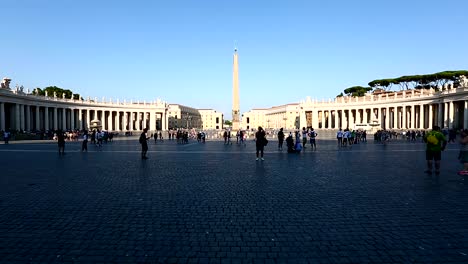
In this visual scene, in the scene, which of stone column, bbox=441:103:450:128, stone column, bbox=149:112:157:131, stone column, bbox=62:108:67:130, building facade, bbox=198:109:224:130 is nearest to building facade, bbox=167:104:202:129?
building facade, bbox=198:109:224:130

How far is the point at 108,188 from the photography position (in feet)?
29.6

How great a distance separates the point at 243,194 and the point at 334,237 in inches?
133

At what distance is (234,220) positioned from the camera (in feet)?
19.9

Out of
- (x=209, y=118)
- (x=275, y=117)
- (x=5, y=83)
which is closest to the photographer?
(x=5, y=83)

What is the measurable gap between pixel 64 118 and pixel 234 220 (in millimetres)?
76352

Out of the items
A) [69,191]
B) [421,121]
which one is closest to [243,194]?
[69,191]

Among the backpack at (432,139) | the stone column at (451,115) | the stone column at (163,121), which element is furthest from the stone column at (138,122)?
the backpack at (432,139)

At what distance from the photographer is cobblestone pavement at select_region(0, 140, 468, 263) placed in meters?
4.55

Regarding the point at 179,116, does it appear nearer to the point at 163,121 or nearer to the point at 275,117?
the point at 163,121

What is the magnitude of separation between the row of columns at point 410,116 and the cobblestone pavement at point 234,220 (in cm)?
5488

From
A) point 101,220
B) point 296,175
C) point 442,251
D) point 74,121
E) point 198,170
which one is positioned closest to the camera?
point 442,251

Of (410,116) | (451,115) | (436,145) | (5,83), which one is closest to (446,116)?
(451,115)

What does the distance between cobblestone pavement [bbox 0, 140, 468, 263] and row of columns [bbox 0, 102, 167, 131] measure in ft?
176

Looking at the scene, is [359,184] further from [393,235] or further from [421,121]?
[421,121]
